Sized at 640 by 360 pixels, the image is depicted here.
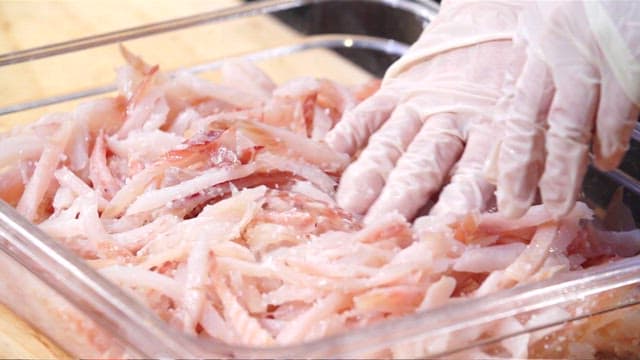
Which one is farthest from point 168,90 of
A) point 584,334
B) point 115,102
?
point 584,334

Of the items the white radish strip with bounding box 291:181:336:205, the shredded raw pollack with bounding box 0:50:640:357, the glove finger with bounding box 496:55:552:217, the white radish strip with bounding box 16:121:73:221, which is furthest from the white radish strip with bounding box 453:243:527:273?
the white radish strip with bounding box 16:121:73:221

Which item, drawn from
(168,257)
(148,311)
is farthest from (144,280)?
(148,311)

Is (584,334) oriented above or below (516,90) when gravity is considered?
below

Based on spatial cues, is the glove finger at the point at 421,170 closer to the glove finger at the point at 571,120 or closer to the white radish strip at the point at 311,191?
the white radish strip at the point at 311,191

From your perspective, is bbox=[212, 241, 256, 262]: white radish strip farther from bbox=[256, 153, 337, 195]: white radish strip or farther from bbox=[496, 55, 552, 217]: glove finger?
bbox=[496, 55, 552, 217]: glove finger

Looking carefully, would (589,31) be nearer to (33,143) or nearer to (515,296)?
(515,296)

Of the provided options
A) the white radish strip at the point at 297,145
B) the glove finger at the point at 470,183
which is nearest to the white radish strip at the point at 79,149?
the white radish strip at the point at 297,145
